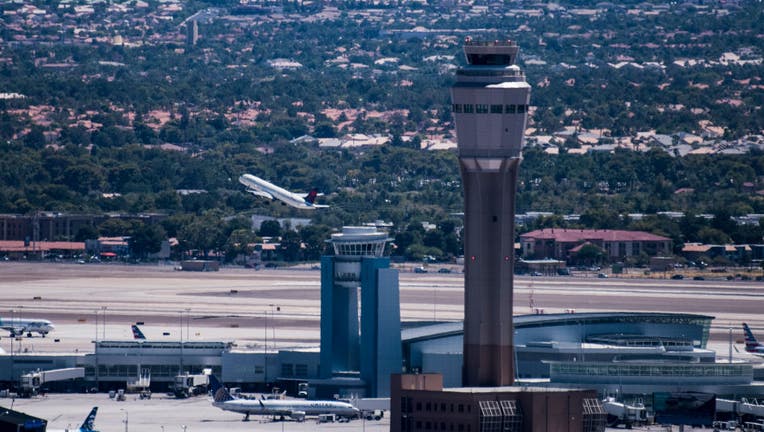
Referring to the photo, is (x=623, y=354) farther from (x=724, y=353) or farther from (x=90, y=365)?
(x=90, y=365)

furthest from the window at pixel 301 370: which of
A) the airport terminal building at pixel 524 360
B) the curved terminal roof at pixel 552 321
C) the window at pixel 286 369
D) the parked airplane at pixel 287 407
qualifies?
the parked airplane at pixel 287 407

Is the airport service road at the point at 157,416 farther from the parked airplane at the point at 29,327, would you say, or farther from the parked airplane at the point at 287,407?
the parked airplane at the point at 29,327

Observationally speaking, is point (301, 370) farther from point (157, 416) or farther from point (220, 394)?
point (157, 416)

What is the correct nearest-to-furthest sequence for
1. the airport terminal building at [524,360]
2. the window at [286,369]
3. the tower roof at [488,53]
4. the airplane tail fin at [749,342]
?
1. the tower roof at [488,53]
2. the airport terminal building at [524,360]
3. the window at [286,369]
4. the airplane tail fin at [749,342]

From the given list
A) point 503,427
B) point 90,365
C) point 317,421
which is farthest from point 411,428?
point 90,365

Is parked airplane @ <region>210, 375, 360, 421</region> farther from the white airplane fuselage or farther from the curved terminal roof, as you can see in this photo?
the curved terminal roof

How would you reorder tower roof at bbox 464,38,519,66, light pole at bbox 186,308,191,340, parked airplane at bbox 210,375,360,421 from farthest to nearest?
light pole at bbox 186,308,191,340 → parked airplane at bbox 210,375,360,421 → tower roof at bbox 464,38,519,66

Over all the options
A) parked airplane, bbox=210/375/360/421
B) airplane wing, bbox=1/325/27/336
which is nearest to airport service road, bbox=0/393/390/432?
parked airplane, bbox=210/375/360/421
